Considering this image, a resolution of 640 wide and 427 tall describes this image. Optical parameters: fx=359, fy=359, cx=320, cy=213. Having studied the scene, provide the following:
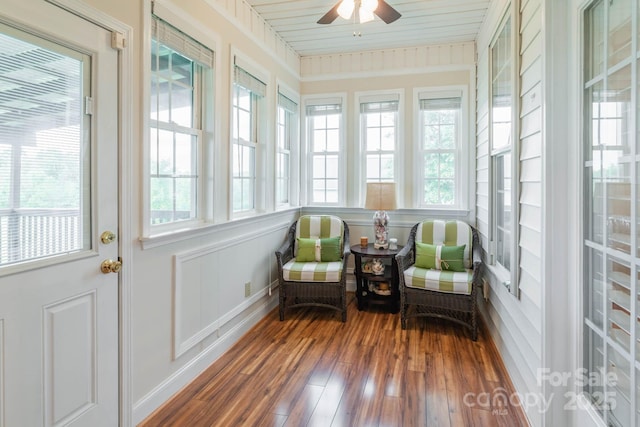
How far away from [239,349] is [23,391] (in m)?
1.63

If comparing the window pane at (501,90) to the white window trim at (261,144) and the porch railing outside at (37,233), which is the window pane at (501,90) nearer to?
the white window trim at (261,144)

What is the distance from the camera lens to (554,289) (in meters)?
1.75

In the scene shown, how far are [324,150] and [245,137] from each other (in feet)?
4.73

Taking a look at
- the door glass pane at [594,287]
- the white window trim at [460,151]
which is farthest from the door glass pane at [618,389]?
the white window trim at [460,151]

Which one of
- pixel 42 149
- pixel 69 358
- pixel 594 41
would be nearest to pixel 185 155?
pixel 42 149

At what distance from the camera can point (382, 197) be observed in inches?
153

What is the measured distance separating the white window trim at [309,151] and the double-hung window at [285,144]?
0.17 m

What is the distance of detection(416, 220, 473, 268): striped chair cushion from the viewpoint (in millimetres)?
3629

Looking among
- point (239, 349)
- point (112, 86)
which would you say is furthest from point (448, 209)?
point (112, 86)

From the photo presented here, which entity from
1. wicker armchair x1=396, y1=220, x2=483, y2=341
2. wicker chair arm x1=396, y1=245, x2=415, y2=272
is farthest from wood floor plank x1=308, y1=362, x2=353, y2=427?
wicker chair arm x1=396, y1=245, x2=415, y2=272

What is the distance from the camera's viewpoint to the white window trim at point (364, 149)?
13.9 feet

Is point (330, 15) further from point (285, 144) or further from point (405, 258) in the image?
point (405, 258)

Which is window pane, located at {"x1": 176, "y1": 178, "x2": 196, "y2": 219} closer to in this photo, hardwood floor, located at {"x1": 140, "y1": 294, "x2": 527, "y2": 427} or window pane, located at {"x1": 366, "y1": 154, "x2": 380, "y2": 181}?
hardwood floor, located at {"x1": 140, "y1": 294, "x2": 527, "y2": 427}

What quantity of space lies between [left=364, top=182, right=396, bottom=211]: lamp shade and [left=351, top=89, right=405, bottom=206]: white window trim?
0.38 m
